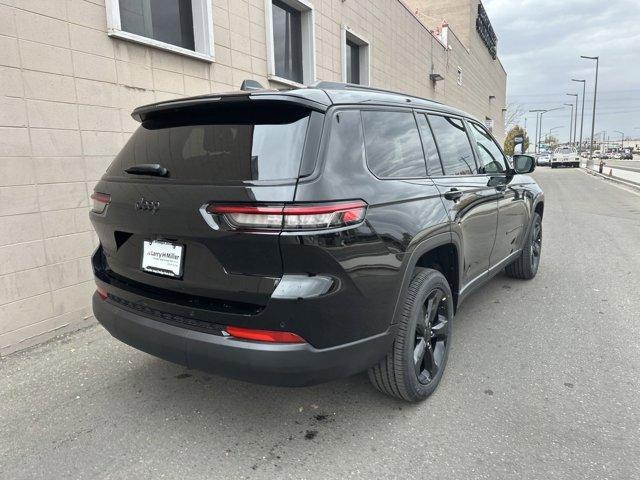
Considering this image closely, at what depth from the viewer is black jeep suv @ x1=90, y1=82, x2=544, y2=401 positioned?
2094 mm

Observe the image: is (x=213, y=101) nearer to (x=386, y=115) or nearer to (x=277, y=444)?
(x=386, y=115)

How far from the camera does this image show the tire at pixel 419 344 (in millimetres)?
2637

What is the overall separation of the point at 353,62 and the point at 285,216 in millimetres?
9602

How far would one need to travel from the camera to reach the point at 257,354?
2135 millimetres

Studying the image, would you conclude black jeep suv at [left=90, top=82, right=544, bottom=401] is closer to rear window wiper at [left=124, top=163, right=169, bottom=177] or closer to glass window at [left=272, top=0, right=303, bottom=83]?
rear window wiper at [left=124, top=163, right=169, bottom=177]

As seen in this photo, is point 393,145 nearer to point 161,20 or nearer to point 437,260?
point 437,260

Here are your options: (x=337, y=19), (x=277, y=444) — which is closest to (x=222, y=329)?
(x=277, y=444)

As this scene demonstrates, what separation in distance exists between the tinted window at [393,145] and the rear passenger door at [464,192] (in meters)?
0.17

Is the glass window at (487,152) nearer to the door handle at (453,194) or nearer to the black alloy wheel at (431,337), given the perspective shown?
the door handle at (453,194)

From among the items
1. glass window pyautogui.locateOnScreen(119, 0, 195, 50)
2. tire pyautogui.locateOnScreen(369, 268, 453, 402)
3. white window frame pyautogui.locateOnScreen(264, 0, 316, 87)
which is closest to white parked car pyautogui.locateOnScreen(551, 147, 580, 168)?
white window frame pyautogui.locateOnScreen(264, 0, 316, 87)

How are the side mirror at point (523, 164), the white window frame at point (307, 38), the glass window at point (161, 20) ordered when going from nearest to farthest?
the side mirror at point (523, 164) < the glass window at point (161, 20) < the white window frame at point (307, 38)

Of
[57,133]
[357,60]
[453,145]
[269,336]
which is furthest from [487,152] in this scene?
[357,60]

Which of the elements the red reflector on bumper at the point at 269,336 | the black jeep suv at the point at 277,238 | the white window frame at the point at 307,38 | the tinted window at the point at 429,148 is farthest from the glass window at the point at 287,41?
the red reflector on bumper at the point at 269,336

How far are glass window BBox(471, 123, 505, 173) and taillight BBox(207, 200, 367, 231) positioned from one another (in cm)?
222
